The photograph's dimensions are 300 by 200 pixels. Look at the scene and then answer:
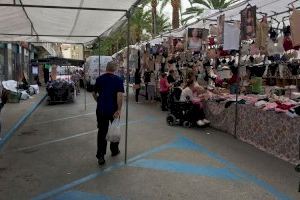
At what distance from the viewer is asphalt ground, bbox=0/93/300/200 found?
625 centimetres

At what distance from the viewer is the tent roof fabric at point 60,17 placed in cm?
960

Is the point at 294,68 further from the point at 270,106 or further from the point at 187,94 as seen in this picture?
the point at 270,106

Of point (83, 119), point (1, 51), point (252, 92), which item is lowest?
point (83, 119)

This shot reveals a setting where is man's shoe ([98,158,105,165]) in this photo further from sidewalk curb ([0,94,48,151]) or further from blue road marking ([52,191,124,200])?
sidewalk curb ([0,94,48,151])

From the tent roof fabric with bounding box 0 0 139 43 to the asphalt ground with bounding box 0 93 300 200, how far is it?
3.11 metres

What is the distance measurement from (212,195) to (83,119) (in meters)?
9.77

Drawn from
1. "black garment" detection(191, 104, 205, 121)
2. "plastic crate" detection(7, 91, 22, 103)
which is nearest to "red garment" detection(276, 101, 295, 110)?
"black garment" detection(191, 104, 205, 121)

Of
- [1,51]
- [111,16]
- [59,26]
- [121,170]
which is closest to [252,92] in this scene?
[111,16]

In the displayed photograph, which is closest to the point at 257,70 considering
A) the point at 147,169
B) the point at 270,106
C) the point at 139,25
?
the point at 270,106

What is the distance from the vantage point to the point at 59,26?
1402 centimetres

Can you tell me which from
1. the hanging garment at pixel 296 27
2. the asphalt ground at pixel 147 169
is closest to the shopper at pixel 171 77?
the asphalt ground at pixel 147 169

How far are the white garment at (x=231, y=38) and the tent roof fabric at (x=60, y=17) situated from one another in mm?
2748

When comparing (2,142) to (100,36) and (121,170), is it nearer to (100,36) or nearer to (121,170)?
(121,170)

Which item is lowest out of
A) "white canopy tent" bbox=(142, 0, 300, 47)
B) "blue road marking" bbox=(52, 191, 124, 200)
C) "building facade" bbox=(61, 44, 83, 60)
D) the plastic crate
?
"blue road marking" bbox=(52, 191, 124, 200)
